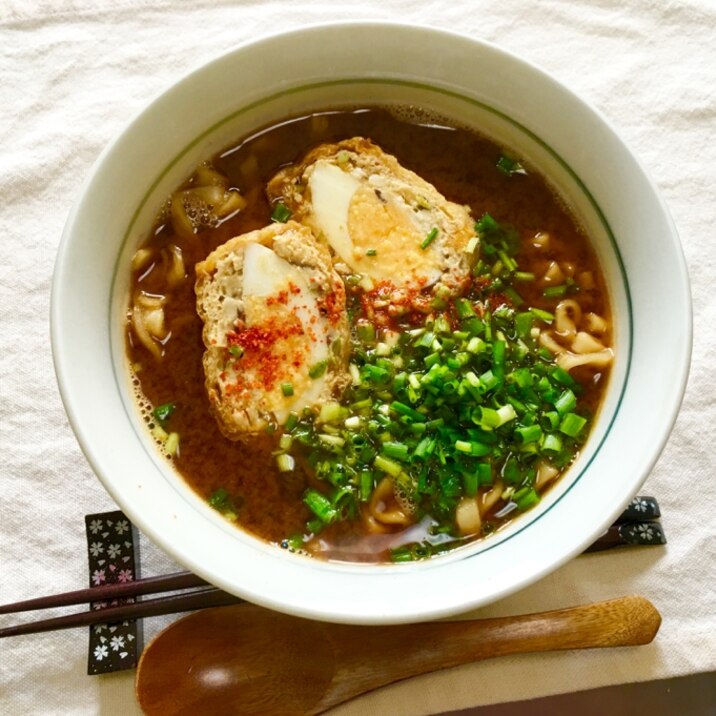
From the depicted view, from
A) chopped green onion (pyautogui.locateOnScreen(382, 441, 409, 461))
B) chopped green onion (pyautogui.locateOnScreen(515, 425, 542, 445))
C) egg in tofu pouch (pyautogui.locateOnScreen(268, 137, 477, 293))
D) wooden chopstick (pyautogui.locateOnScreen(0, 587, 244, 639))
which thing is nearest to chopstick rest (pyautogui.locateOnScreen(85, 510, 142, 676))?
wooden chopstick (pyautogui.locateOnScreen(0, 587, 244, 639))

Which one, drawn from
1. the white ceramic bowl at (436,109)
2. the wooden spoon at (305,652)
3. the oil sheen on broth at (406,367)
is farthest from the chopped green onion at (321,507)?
the wooden spoon at (305,652)

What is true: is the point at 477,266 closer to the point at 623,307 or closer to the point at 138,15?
the point at 623,307

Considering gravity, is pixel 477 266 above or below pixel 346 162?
below

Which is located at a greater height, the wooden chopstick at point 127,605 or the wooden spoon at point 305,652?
the wooden chopstick at point 127,605

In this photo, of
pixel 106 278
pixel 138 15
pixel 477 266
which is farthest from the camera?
pixel 138 15

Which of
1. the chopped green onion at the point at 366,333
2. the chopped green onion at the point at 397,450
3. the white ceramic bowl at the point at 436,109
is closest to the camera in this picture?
the white ceramic bowl at the point at 436,109

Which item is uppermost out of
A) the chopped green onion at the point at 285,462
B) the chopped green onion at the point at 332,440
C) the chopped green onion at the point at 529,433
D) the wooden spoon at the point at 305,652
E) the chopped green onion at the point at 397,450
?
the chopped green onion at the point at 529,433

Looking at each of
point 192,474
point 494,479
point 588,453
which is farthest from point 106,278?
point 588,453

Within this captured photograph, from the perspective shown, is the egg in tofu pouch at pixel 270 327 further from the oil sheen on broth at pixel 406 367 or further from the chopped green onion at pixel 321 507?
the chopped green onion at pixel 321 507
